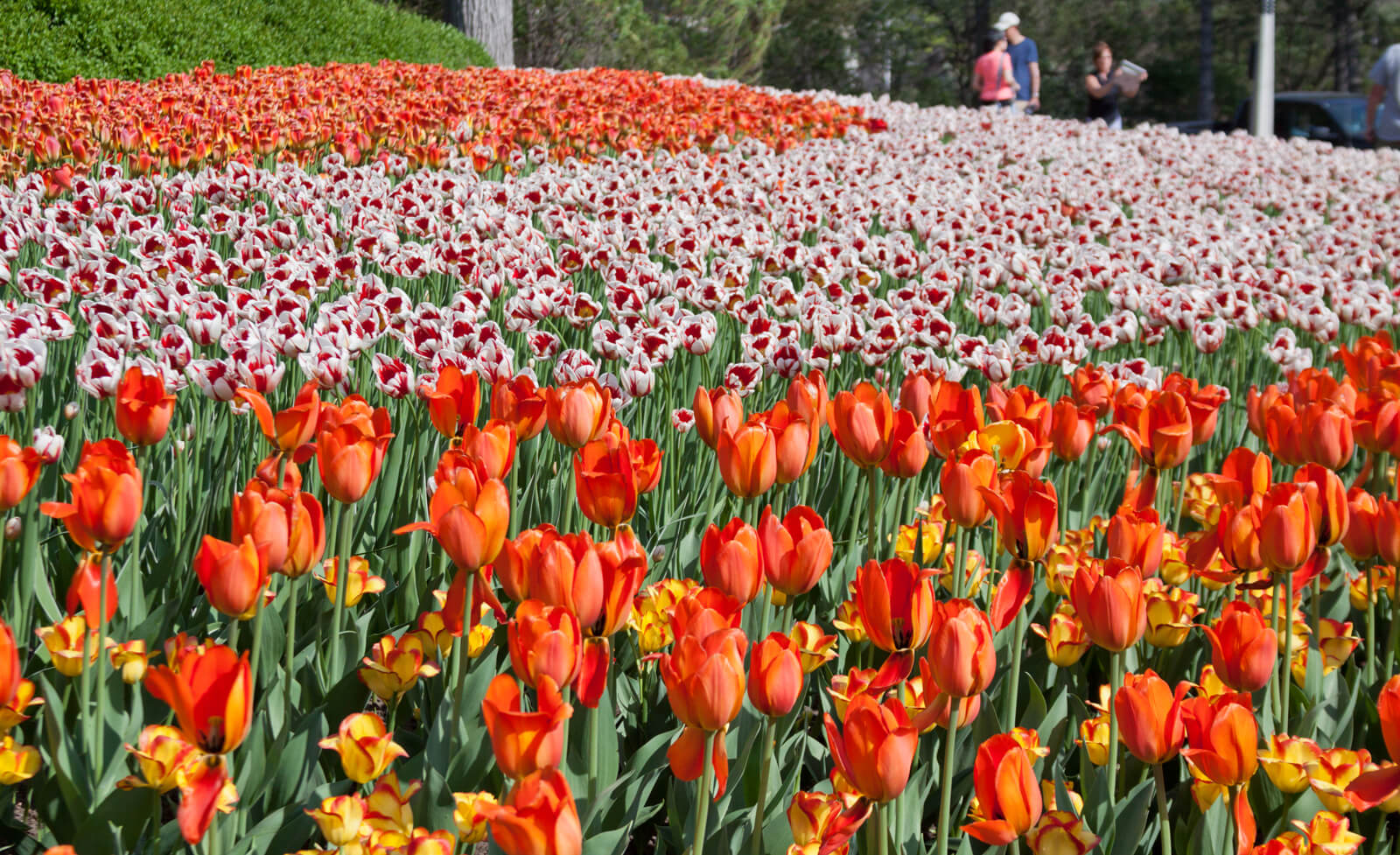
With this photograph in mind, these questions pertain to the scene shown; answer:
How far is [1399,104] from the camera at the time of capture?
9.66m

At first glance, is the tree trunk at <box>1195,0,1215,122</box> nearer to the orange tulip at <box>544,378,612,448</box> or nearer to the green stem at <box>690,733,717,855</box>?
the orange tulip at <box>544,378,612,448</box>

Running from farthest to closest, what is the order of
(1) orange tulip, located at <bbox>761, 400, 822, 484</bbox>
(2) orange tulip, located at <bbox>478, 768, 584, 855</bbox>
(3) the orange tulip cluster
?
1. (3) the orange tulip cluster
2. (1) orange tulip, located at <bbox>761, 400, 822, 484</bbox>
3. (2) orange tulip, located at <bbox>478, 768, 584, 855</bbox>

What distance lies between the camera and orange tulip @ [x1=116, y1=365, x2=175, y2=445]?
5.72 feet

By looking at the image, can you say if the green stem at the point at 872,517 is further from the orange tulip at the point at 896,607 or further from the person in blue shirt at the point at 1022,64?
the person in blue shirt at the point at 1022,64

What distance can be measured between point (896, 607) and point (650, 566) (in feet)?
2.60

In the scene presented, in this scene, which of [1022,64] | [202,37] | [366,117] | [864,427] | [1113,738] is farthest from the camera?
[1022,64]

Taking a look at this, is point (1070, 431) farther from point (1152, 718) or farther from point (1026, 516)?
point (1152, 718)

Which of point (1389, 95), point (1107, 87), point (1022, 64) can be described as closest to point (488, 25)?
point (1022, 64)

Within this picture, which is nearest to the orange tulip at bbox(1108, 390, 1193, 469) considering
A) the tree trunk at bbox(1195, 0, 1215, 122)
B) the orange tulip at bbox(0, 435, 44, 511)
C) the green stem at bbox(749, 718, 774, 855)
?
the green stem at bbox(749, 718, 774, 855)

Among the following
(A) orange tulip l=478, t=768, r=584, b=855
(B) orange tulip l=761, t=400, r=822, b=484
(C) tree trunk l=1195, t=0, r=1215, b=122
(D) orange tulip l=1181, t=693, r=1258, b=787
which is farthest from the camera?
(C) tree trunk l=1195, t=0, r=1215, b=122

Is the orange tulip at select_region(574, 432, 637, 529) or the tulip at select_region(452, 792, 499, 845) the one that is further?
the orange tulip at select_region(574, 432, 637, 529)

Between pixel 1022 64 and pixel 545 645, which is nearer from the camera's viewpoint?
pixel 545 645

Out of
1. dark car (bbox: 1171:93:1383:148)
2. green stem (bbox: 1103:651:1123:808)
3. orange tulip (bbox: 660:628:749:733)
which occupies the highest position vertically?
dark car (bbox: 1171:93:1383:148)

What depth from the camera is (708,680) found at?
1.08m
